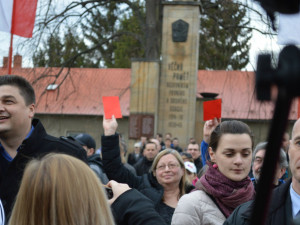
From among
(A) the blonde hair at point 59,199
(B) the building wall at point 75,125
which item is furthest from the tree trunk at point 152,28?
(A) the blonde hair at point 59,199

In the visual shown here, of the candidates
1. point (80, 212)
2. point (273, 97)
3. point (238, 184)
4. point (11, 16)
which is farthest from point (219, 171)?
point (11, 16)

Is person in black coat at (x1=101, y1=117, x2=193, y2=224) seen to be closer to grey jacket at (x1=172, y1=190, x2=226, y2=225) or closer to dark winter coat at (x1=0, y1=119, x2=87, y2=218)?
dark winter coat at (x1=0, y1=119, x2=87, y2=218)

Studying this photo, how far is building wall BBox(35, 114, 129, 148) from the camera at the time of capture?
31.6 metres

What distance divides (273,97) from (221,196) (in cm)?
251

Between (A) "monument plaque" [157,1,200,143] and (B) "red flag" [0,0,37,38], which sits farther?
(A) "monument plaque" [157,1,200,143]

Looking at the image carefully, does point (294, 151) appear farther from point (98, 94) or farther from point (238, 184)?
point (98, 94)

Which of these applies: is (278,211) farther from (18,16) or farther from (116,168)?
A: (18,16)

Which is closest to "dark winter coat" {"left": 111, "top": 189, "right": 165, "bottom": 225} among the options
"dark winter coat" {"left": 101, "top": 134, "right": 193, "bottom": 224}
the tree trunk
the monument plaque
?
"dark winter coat" {"left": 101, "top": 134, "right": 193, "bottom": 224}

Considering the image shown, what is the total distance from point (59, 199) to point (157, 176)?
3.20 meters

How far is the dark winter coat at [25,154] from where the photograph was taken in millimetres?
3295

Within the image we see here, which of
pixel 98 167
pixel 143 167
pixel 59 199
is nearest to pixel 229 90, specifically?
pixel 143 167

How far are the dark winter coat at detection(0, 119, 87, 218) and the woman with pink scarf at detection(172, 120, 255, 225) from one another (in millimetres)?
936

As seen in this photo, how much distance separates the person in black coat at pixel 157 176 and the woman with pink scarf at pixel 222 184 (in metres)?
1.26

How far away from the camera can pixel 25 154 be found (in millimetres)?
3473
